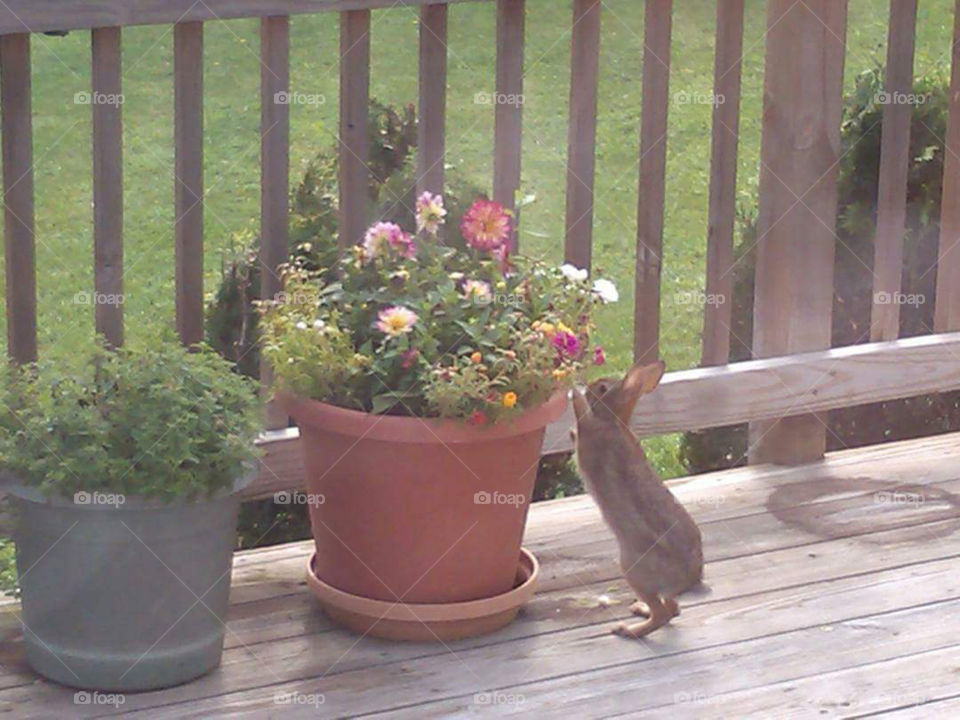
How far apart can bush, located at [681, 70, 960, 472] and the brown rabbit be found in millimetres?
1289

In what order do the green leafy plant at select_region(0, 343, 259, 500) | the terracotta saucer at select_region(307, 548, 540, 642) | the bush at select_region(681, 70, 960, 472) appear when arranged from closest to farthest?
the green leafy plant at select_region(0, 343, 259, 500) < the terracotta saucer at select_region(307, 548, 540, 642) < the bush at select_region(681, 70, 960, 472)

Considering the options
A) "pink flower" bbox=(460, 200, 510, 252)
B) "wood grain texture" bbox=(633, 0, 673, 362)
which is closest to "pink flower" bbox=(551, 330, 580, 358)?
"pink flower" bbox=(460, 200, 510, 252)

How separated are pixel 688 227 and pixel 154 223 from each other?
239 cm

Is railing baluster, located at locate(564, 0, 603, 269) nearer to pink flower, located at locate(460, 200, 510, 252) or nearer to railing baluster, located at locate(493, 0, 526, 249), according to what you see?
railing baluster, located at locate(493, 0, 526, 249)

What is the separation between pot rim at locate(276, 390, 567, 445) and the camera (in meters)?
3.21

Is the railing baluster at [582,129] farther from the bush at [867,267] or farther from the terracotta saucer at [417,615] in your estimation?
the terracotta saucer at [417,615]

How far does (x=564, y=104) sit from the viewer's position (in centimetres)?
838

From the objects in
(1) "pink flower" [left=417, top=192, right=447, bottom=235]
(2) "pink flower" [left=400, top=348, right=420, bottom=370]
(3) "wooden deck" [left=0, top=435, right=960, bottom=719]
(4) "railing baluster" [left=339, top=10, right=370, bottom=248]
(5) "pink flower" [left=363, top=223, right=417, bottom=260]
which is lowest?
(3) "wooden deck" [left=0, top=435, right=960, bottom=719]

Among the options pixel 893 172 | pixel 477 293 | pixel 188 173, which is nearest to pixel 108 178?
pixel 188 173

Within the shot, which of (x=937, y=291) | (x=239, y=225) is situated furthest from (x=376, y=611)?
(x=239, y=225)

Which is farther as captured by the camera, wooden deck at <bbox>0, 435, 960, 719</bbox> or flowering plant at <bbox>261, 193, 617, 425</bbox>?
flowering plant at <bbox>261, 193, 617, 425</bbox>

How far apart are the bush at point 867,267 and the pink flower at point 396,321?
66.8 inches

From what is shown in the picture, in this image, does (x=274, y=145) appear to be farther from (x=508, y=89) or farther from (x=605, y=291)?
(x=605, y=291)

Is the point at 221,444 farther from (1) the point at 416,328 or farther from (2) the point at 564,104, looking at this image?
(2) the point at 564,104
